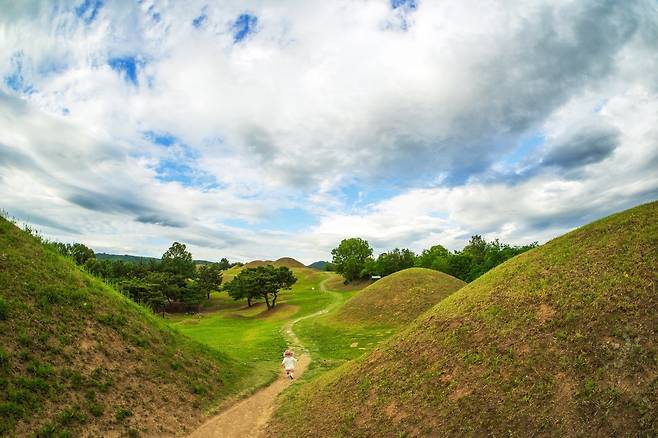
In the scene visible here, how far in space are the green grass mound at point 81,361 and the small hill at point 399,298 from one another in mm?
25529

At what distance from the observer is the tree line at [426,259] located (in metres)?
80.1

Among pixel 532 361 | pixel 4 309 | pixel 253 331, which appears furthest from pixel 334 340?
pixel 4 309

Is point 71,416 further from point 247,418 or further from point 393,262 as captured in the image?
point 393,262

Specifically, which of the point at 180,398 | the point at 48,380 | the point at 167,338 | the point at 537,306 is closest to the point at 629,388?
the point at 537,306

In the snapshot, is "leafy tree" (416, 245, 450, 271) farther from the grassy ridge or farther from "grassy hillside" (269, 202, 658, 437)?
"grassy hillside" (269, 202, 658, 437)

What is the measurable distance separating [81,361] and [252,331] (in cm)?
3678

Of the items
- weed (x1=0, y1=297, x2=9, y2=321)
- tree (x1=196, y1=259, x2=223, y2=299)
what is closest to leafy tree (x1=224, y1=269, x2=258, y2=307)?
tree (x1=196, y1=259, x2=223, y2=299)

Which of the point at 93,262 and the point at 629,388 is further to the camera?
the point at 93,262

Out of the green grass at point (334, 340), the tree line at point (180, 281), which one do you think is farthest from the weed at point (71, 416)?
the tree line at point (180, 281)

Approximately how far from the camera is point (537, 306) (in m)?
14.4

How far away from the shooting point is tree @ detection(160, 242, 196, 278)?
104 metres

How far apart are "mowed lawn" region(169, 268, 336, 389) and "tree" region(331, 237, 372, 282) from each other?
25612mm

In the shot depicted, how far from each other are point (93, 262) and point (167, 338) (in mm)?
89034

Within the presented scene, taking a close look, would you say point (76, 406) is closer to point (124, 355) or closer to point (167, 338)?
point (124, 355)
